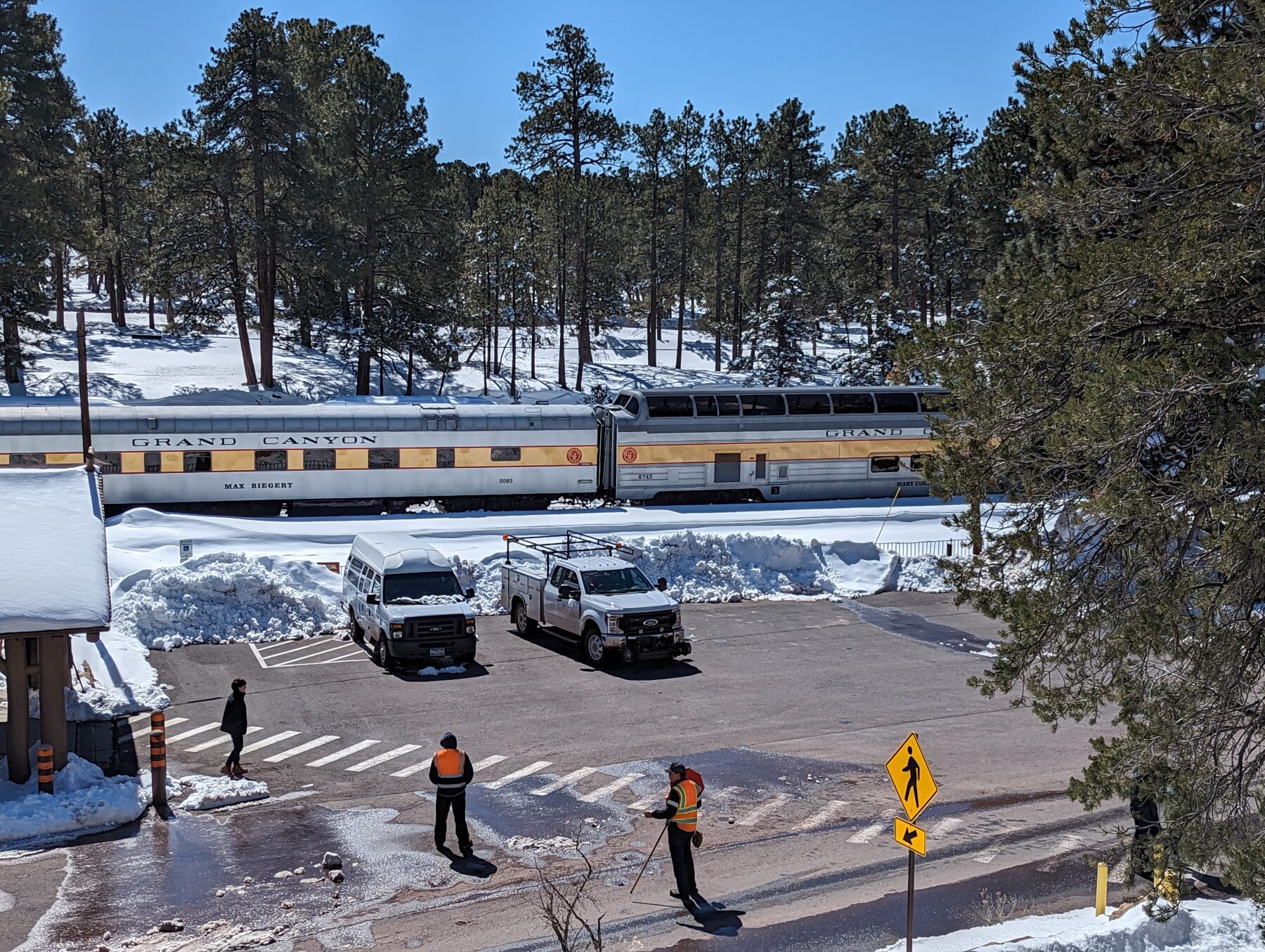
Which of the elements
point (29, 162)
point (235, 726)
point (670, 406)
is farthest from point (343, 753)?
point (29, 162)

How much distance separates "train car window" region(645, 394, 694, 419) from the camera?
3862 centimetres

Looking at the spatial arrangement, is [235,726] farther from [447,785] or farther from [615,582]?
[615,582]

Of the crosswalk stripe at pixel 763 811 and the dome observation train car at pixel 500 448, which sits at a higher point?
A: the dome observation train car at pixel 500 448

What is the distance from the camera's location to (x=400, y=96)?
54.9m

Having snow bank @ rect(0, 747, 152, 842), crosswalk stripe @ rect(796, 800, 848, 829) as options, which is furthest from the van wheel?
snow bank @ rect(0, 747, 152, 842)

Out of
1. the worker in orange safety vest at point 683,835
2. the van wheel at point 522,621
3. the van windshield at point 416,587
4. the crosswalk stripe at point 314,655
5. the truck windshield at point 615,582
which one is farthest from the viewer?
the van wheel at point 522,621

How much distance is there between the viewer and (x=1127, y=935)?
408 inches

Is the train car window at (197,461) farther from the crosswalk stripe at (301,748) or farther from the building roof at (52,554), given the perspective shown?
the crosswalk stripe at (301,748)

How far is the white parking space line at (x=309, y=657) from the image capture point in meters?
22.4

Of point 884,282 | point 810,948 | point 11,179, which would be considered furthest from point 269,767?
point 884,282

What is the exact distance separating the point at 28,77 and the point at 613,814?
Result: 46.5 metres

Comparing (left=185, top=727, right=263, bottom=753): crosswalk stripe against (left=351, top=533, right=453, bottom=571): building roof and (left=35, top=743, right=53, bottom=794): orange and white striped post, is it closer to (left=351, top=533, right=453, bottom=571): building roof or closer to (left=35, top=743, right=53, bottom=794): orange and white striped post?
(left=35, top=743, right=53, bottom=794): orange and white striped post

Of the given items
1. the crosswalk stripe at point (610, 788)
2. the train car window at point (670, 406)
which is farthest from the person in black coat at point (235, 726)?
the train car window at point (670, 406)

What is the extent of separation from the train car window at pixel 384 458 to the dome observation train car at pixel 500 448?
0.05 metres
